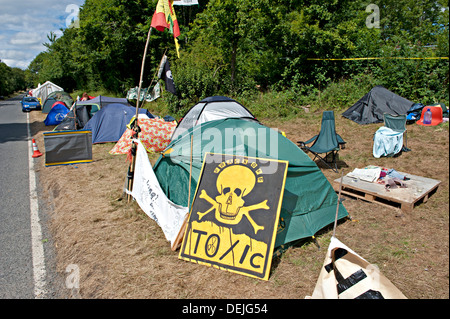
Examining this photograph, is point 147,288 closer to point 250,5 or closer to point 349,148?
point 349,148

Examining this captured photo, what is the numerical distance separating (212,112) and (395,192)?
513 centimetres

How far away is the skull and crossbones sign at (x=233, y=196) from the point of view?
3.62m

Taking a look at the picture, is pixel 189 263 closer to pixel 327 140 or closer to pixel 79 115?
pixel 327 140

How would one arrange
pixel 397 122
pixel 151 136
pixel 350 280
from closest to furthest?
pixel 350 280, pixel 397 122, pixel 151 136

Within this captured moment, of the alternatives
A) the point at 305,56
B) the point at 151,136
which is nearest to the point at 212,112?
the point at 151,136

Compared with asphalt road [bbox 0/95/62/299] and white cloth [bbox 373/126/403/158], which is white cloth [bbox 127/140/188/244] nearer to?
asphalt road [bbox 0/95/62/299]

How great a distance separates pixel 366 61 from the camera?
13172mm

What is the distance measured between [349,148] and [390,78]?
4883 millimetres

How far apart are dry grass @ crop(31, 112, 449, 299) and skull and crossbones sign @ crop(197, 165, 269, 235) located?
66cm

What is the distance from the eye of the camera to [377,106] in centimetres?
1055

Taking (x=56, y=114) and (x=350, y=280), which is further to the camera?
(x=56, y=114)

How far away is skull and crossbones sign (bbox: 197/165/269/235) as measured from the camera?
362 centimetres

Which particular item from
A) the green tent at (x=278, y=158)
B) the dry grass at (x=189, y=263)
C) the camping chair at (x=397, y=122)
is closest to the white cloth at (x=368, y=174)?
the dry grass at (x=189, y=263)
